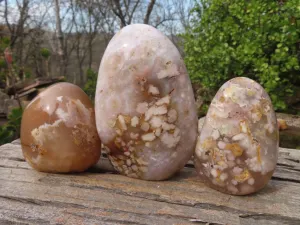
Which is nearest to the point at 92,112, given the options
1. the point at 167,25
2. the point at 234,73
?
the point at 234,73

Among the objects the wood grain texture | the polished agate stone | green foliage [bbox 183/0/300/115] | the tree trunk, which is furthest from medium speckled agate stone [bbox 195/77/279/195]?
the tree trunk

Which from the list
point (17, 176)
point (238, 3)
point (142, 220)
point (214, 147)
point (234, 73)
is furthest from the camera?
point (234, 73)

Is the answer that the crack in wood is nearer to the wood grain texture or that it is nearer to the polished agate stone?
the wood grain texture

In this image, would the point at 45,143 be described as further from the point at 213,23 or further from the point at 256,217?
the point at 213,23

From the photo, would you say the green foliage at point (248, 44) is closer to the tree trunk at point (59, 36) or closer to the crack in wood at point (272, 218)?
the crack in wood at point (272, 218)

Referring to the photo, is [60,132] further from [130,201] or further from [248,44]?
[248,44]
